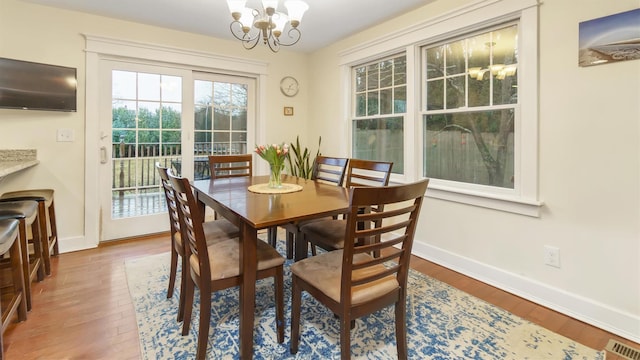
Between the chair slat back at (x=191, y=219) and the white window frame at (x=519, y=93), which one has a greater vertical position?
the white window frame at (x=519, y=93)

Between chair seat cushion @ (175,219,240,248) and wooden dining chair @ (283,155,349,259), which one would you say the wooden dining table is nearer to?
chair seat cushion @ (175,219,240,248)

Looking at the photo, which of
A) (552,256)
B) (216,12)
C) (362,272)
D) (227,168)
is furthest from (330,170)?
(216,12)

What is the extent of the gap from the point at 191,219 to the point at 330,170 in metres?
1.62

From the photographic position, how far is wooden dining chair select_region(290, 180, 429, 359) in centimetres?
124

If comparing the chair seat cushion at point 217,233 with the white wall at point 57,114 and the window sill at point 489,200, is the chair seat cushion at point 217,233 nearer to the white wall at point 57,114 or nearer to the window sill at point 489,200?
the window sill at point 489,200

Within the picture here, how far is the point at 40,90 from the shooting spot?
2.85 meters

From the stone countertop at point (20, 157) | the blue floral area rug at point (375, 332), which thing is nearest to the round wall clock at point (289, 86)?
the stone countertop at point (20, 157)

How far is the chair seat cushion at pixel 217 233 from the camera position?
6.28 ft

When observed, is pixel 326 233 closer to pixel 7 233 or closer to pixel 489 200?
pixel 489 200

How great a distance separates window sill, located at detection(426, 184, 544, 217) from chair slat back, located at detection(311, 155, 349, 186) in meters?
0.84

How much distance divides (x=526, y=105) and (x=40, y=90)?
13.0 feet

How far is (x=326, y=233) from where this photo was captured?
7.16 ft

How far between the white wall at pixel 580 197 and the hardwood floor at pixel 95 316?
0.53 ft

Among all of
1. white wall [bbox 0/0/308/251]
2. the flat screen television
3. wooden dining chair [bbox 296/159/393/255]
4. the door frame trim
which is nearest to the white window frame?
wooden dining chair [bbox 296/159/393/255]
